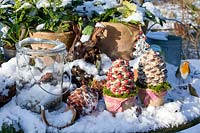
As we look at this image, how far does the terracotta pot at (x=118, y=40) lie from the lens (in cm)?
170

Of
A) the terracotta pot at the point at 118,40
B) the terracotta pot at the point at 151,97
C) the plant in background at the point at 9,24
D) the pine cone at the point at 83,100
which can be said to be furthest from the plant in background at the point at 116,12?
the pine cone at the point at 83,100

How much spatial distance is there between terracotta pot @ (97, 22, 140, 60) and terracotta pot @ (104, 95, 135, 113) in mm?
444

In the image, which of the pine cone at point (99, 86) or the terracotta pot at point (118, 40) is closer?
the pine cone at point (99, 86)

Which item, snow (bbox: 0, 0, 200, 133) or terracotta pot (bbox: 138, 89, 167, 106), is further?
terracotta pot (bbox: 138, 89, 167, 106)

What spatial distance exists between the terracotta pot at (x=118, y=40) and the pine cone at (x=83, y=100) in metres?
0.43

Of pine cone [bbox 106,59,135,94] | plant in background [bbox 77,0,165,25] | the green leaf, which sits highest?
plant in background [bbox 77,0,165,25]

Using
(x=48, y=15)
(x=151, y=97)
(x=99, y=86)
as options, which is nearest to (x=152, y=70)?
(x=151, y=97)

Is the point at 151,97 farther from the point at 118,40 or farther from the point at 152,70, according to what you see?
the point at 118,40

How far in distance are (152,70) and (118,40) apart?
39cm

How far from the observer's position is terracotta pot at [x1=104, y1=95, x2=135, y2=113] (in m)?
1.30

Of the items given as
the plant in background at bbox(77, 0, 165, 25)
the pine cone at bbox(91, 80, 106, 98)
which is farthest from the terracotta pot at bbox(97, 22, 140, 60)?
the pine cone at bbox(91, 80, 106, 98)

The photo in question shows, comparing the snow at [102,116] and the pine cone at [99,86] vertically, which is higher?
the pine cone at [99,86]

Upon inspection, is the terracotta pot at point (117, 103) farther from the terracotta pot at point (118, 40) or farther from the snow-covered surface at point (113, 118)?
the terracotta pot at point (118, 40)

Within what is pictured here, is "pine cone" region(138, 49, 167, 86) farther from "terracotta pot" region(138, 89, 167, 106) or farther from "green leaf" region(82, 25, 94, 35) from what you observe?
"green leaf" region(82, 25, 94, 35)
